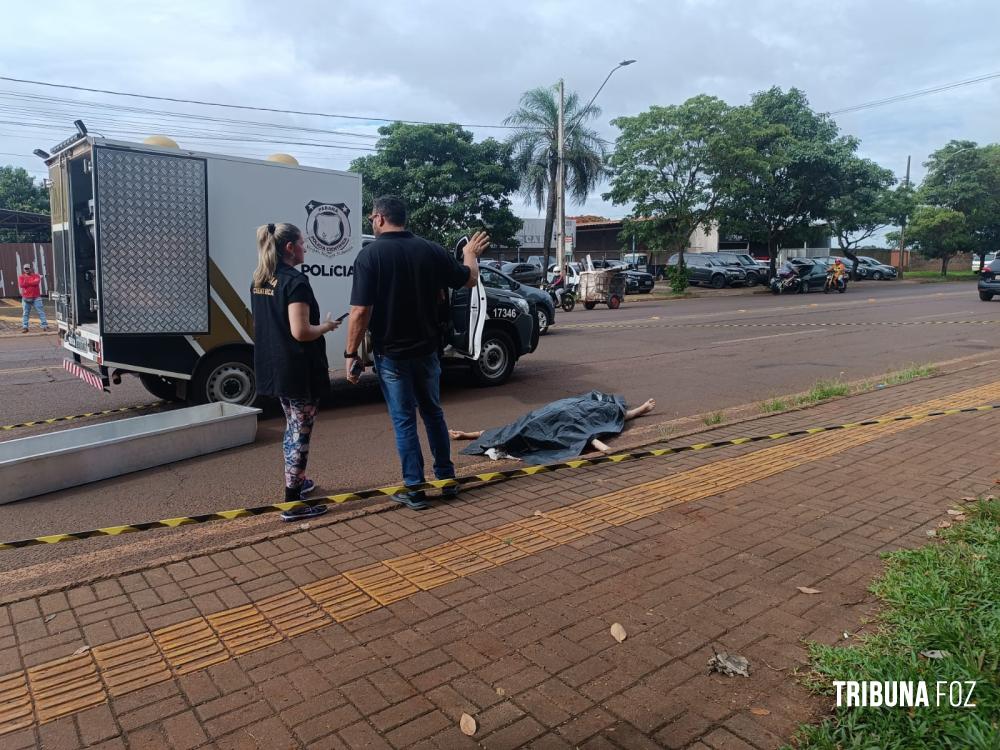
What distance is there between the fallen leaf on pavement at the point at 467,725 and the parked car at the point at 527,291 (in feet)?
26.1

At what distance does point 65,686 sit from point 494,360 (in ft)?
23.6

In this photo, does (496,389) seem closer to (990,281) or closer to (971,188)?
(990,281)

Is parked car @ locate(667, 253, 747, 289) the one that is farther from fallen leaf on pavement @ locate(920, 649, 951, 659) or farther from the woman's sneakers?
fallen leaf on pavement @ locate(920, 649, 951, 659)

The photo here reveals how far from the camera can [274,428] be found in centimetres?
762

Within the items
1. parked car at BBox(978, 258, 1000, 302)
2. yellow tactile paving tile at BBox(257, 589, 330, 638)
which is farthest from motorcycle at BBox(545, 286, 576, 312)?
yellow tactile paving tile at BBox(257, 589, 330, 638)

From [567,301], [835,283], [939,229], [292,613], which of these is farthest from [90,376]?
[939,229]

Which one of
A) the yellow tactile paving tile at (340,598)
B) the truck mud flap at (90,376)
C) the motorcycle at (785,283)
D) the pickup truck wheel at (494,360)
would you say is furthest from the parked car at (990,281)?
the yellow tactile paving tile at (340,598)

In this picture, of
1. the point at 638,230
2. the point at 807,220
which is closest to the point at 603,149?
the point at 638,230

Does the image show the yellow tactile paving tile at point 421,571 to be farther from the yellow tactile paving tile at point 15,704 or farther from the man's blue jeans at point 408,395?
the yellow tactile paving tile at point 15,704

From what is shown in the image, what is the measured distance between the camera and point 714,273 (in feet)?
131

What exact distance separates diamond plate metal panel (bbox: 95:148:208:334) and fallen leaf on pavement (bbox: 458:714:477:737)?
5.77 meters

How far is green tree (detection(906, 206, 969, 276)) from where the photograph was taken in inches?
1887

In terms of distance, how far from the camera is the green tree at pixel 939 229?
4794cm

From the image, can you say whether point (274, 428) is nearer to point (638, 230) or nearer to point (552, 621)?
point (552, 621)
